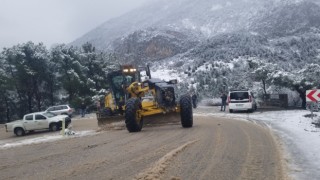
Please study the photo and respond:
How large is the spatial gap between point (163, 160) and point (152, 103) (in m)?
9.85

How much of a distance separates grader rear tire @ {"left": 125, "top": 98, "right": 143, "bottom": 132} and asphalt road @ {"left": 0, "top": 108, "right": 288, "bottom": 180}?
101 inches

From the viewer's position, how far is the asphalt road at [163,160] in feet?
32.0

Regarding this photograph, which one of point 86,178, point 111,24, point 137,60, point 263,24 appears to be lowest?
point 86,178

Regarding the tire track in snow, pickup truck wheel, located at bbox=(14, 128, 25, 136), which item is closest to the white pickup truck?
pickup truck wheel, located at bbox=(14, 128, 25, 136)

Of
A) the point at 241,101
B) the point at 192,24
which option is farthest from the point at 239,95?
the point at 192,24

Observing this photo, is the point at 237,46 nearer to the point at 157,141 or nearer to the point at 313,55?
the point at 313,55

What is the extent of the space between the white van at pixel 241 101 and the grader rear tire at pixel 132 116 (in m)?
15.8

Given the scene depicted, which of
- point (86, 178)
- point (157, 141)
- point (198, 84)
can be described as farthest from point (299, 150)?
point (198, 84)

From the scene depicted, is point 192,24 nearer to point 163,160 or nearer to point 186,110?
point 186,110

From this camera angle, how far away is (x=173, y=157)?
11695 millimetres

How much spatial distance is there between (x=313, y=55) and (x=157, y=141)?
190 ft

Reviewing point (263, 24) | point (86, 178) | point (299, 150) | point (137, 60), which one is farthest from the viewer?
point (263, 24)

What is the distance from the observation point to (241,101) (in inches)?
1350

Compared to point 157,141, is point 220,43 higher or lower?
higher
